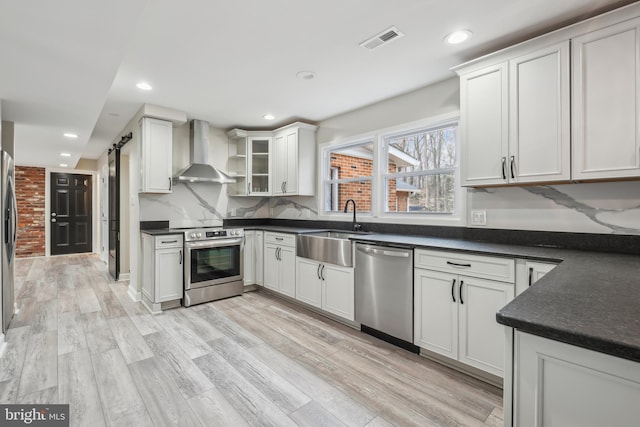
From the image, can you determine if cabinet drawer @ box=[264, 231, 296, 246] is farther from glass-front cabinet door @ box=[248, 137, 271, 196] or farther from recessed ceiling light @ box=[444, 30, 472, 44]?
recessed ceiling light @ box=[444, 30, 472, 44]

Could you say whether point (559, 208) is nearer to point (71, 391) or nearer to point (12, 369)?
point (71, 391)

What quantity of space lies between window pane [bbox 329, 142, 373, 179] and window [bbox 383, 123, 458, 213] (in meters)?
0.80

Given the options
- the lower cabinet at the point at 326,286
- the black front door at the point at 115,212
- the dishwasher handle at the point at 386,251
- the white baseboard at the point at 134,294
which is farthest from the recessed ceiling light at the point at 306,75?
the black front door at the point at 115,212

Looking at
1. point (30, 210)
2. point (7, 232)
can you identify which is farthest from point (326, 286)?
point (30, 210)

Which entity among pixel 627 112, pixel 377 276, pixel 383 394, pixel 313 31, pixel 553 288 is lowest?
pixel 383 394

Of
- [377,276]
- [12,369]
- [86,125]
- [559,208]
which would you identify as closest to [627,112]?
[559,208]

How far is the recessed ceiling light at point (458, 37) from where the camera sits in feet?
6.92

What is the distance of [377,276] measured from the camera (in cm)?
271

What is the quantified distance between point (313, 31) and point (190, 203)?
3.05 metres

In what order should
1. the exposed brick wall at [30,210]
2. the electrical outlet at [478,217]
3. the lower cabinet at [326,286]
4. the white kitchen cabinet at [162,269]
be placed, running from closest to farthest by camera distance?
the electrical outlet at [478,217]
the lower cabinet at [326,286]
the white kitchen cabinet at [162,269]
the exposed brick wall at [30,210]

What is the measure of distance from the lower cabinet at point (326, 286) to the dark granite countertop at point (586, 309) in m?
1.84

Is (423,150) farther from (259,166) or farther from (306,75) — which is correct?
(259,166)

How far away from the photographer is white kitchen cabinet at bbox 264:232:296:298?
370cm

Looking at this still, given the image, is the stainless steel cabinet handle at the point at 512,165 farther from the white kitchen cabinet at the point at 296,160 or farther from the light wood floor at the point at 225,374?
the white kitchen cabinet at the point at 296,160
